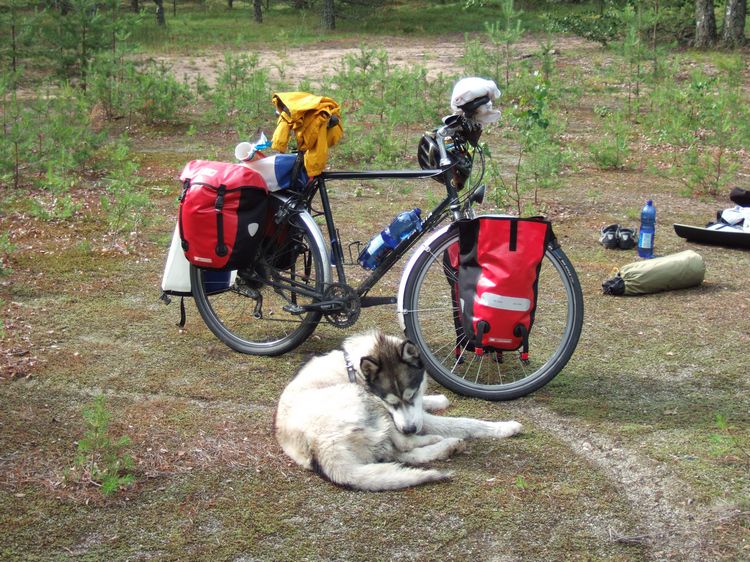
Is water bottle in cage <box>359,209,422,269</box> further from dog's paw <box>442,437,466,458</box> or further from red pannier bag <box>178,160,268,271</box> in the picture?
dog's paw <box>442,437,466,458</box>

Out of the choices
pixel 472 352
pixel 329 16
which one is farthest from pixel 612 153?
pixel 329 16

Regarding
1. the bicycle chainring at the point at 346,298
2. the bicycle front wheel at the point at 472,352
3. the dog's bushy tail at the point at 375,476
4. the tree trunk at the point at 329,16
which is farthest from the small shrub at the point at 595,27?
the dog's bushy tail at the point at 375,476

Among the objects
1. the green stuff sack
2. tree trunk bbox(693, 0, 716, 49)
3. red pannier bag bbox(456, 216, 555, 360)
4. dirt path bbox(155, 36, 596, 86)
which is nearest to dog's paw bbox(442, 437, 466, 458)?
red pannier bag bbox(456, 216, 555, 360)

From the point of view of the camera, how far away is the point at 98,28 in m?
12.7

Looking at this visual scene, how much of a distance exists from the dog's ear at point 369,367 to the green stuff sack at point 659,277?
272 centimetres

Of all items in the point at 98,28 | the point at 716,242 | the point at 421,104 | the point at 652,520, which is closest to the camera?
the point at 652,520

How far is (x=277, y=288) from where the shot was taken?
4910 mm

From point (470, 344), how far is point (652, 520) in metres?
1.36

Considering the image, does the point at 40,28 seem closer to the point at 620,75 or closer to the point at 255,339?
the point at 620,75

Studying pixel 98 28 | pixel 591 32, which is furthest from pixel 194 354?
pixel 591 32

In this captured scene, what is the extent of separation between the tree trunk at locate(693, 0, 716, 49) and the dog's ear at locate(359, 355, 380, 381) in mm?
18700

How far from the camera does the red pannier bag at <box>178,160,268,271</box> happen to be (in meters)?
4.62

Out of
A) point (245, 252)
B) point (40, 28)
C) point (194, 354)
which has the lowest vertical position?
point (194, 354)

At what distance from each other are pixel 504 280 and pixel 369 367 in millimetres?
807
